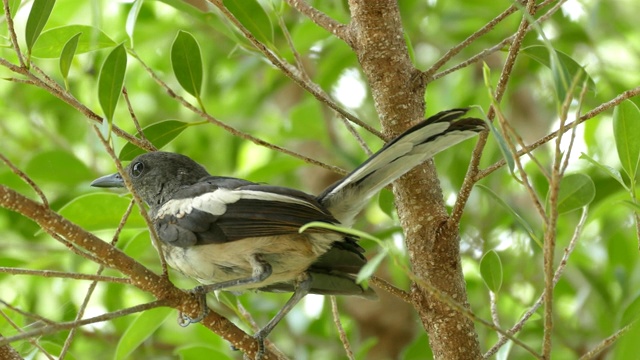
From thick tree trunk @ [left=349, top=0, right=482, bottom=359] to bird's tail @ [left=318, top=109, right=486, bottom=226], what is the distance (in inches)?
2.9

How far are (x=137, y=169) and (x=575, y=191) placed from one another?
6.47 feet

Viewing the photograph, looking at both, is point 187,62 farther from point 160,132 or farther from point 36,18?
point 36,18

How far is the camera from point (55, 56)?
2.62 metres

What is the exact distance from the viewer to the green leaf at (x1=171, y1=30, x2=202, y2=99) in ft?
8.23

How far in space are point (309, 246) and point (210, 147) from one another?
7.54 feet

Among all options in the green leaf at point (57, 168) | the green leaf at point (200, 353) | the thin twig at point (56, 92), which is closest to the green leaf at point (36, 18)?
the thin twig at point (56, 92)

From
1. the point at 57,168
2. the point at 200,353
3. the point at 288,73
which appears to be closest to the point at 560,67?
the point at 288,73

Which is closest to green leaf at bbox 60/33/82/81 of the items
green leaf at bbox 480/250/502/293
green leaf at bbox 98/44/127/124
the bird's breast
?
green leaf at bbox 98/44/127/124

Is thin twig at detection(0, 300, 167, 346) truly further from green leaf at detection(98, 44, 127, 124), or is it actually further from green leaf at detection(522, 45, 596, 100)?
green leaf at detection(522, 45, 596, 100)

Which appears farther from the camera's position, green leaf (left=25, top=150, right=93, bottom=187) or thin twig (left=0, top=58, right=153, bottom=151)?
green leaf (left=25, top=150, right=93, bottom=187)

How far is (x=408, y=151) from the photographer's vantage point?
7.49ft

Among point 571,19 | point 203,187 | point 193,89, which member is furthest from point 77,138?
point 571,19

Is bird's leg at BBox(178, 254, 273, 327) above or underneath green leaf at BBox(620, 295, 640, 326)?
above

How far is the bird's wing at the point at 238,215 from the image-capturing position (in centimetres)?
257
